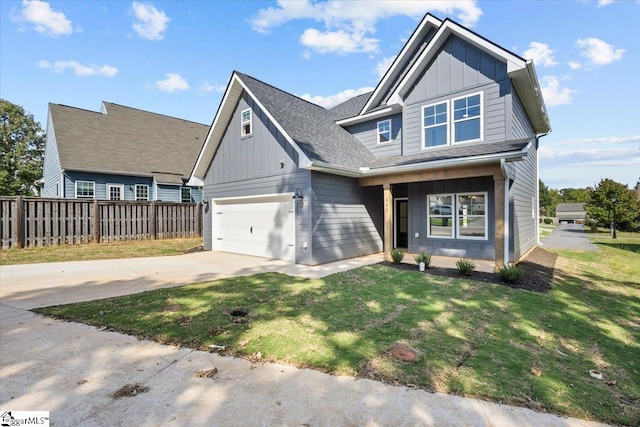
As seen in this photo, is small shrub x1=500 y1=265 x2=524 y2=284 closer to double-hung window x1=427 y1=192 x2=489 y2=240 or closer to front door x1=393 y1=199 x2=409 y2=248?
double-hung window x1=427 y1=192 x2=489 y2=240

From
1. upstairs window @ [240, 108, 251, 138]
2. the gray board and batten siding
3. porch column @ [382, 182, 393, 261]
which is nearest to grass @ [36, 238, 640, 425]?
the gray board and batten siding

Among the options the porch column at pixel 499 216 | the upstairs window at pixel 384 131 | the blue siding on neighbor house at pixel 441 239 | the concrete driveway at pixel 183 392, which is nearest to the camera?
the concrete driveway at pixel 183 392

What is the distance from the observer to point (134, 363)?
3111mm

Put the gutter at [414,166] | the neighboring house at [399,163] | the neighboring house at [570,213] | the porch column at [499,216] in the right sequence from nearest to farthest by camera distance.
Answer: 1. the gutter at [414,166]
2. the porch column at [499,216]
3. the neighboring house at [399,163]
4. the neighboring house at [570,213]

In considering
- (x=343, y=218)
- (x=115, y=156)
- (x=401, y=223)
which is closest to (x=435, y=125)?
(x=401, y=223)

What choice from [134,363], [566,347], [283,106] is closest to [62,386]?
[134,363]

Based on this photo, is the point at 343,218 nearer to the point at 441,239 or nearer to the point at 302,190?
the point at 302,190

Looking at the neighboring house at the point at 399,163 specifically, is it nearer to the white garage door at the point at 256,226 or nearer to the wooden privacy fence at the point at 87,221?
the white garage door at the point at 256,226

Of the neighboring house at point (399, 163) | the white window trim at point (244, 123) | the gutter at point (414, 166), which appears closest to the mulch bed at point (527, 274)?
the neighboring house at point (399, 163)

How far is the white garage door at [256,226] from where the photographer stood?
9703mm

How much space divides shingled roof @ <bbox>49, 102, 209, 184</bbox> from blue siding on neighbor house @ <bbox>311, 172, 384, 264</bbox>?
44.4ft

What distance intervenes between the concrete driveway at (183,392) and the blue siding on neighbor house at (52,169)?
16732mm

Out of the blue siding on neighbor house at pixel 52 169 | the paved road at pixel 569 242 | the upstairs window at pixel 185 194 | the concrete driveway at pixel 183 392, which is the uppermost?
the blue siding on neighbor house at pixel 52 169

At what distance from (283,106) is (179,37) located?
5815mm
